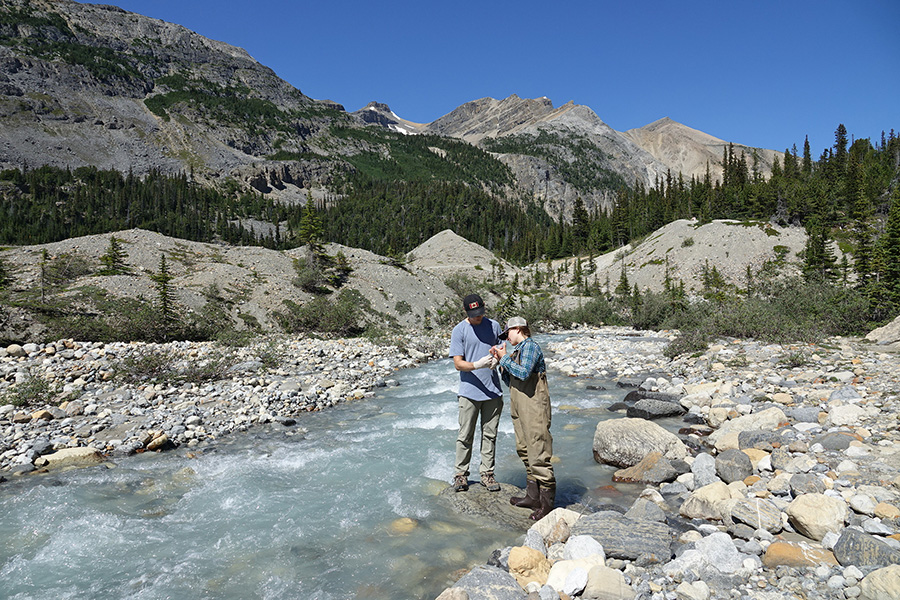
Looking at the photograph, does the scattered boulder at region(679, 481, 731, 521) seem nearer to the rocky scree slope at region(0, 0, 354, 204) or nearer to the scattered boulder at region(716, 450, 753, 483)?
the scattered boulder at region(716, 450, 753, 483)

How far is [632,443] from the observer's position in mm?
7766

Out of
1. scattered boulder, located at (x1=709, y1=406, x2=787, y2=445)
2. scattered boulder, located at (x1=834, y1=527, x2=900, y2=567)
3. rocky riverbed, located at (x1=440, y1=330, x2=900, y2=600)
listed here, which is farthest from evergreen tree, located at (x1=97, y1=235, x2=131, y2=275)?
scattered boulder, located at (x1=834, y1=527, x2=900, y2=567)

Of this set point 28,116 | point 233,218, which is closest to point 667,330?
point 233,218

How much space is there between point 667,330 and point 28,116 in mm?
188805

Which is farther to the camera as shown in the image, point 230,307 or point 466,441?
point 230,307

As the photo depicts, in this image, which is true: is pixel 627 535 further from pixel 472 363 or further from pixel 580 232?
pixel 580 232

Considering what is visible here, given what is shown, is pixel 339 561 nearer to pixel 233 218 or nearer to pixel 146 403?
pixel 146 403

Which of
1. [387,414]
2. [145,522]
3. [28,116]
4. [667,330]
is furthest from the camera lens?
[28,116]

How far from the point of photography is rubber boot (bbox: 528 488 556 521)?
5.62m

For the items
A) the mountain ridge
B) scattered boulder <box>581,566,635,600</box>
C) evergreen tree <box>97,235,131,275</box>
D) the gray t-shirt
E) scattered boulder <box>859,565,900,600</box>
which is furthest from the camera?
the mountain ridge

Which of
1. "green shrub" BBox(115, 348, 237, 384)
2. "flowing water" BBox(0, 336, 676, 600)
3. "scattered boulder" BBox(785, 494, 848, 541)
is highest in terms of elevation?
"green shrub" BBox(115, 348, 237, 384)

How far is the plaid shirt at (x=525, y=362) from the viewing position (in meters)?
5.25

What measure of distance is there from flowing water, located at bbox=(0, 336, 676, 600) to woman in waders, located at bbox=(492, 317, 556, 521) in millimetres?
794

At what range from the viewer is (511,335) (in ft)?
18.2
